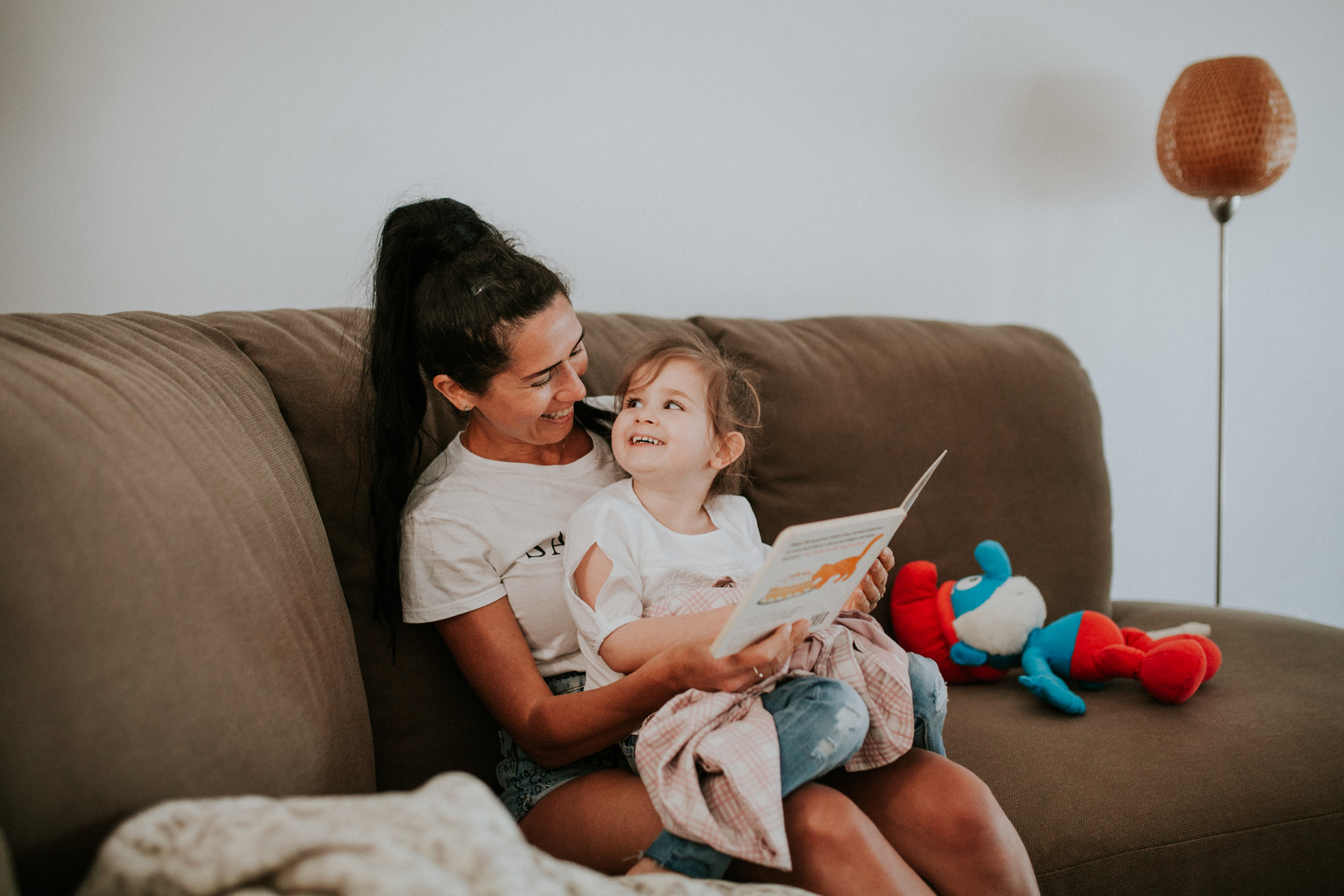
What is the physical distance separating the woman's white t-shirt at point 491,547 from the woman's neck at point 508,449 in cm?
1

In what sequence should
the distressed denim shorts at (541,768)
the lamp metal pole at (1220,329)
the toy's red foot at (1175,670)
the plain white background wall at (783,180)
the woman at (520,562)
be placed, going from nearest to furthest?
the woman at (520,562)
the distressed denim shorts at (541,768)
the toy's red foot at (1175,670)
the plain white background wall at (783,180)
the lamp metal pole at (1220,329)

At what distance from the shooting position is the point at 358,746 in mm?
958

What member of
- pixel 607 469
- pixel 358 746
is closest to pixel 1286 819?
pixel 607 469

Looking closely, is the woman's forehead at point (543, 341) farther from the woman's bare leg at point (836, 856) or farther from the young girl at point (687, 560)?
the woman's bare leg at point (836, 856)

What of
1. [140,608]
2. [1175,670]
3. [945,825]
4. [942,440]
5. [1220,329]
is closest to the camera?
[140,608]

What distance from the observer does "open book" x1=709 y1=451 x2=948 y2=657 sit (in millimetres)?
788

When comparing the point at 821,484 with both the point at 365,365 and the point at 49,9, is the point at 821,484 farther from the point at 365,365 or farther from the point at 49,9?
the point at 49,9

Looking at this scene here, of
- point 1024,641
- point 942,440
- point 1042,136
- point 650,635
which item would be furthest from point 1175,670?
point 1042,136

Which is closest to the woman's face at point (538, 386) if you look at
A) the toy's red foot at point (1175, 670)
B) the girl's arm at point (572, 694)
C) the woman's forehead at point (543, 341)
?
the woman's forehead at point (543, 341)

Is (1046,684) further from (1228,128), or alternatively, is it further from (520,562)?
(1228,128)

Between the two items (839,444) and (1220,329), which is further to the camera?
(1220,329)

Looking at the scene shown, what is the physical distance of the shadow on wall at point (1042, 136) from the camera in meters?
2.22

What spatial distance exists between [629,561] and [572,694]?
0.59 feet

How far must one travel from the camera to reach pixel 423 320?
113cm
